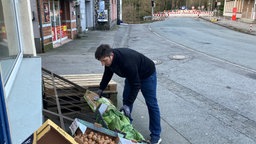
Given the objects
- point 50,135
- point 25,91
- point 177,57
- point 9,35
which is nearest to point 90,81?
point 9,35

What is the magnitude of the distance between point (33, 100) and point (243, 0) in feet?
137

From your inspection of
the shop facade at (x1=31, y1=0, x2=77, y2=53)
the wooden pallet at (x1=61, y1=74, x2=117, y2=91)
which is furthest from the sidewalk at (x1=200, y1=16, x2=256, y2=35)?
the wooden pallet at (x1=61, y1=74, x2=117, y2=91)

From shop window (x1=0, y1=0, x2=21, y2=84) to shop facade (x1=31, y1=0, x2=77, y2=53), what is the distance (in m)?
A: 5.73

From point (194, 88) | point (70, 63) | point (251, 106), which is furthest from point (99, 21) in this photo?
point (251, 106)

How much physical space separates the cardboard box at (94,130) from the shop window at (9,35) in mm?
1395

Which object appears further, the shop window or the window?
the shop window

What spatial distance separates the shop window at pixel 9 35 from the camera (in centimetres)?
400

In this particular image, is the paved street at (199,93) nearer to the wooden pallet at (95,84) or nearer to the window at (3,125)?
the wooden pallet at (95,84)

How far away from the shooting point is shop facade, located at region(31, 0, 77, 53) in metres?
10.7

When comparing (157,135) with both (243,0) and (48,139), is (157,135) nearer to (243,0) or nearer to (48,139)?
(48,139)

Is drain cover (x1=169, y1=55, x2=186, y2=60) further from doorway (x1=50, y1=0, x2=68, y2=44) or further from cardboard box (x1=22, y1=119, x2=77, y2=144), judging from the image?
cardboard box (x1=22, y1=119, x2=77, y2=144)

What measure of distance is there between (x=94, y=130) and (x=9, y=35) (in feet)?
9.08

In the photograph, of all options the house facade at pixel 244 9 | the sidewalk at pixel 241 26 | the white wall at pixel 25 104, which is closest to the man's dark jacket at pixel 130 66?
the white wall at pixel 25 104

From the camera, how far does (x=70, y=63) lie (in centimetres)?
895
